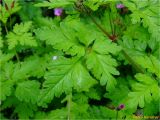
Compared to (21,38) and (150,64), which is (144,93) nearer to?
(150,64)

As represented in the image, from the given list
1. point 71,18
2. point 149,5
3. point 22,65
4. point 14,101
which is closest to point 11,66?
point 22,65

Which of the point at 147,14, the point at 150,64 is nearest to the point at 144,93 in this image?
the point at 150,64

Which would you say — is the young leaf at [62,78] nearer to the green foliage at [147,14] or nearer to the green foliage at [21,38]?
the green foliage at [147,14]

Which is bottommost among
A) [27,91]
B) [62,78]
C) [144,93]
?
[27,91]

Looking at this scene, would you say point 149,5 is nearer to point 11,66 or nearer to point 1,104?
point 11,66

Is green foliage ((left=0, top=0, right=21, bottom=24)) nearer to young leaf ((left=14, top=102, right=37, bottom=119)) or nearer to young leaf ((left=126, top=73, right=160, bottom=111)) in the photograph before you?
young leaf ((left=14, top=102, right=37, bottom=119))

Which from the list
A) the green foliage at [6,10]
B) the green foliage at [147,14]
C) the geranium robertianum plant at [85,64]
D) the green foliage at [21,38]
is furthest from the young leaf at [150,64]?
the green foliage at [6,10]

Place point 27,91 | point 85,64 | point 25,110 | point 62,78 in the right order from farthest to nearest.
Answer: point 25,110 < point 27,91 < point 85,64 < point 62,78

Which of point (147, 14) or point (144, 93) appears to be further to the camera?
point (147, 14)

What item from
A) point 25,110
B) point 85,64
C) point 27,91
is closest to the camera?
point 85,64

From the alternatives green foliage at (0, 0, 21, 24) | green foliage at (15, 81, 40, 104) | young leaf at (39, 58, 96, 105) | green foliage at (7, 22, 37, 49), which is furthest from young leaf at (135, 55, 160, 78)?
green foliage at (0, 0, 21, 24)
